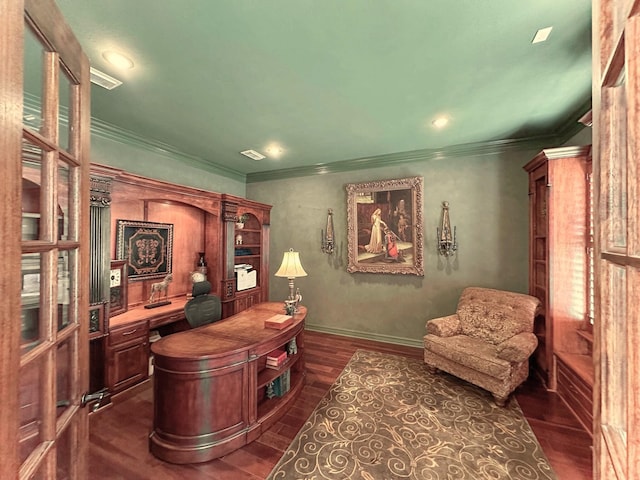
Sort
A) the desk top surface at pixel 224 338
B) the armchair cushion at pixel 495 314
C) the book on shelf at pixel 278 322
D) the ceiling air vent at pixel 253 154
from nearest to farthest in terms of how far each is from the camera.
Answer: the desk top surface at pixel 224 338 → the book on shelf at pixel 278 322 → the armchair cushion at pixel 495 314 → the ceiling air vent at pixel 253 154

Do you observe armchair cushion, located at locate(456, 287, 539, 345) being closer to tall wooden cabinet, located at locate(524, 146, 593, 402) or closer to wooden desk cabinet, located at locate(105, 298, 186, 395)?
tall wooden cabinet, located at locate(524, 146, 593, 402)

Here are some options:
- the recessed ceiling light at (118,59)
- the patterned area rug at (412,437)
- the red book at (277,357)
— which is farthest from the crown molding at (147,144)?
the patterned area rug at (412,437)

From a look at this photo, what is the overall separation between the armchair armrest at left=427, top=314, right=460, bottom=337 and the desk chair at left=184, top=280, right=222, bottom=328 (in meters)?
2.44

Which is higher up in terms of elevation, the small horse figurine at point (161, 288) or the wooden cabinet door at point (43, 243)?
the wooden cabinet door at point (43, 243)

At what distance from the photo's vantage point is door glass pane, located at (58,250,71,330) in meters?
0.84

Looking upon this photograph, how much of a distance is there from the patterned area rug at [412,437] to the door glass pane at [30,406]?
153 centimetres

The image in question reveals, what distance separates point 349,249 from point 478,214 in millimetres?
1889

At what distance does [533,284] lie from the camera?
10.1 feet

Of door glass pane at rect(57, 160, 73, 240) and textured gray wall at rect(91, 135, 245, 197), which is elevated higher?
textured gray wall at rect(91, 135, 245, 197)

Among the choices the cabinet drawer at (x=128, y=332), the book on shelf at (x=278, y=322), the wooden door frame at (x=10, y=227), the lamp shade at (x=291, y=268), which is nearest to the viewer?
the wooden door frame at (x=10, y=227)

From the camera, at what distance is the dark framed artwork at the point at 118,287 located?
280 centimetres

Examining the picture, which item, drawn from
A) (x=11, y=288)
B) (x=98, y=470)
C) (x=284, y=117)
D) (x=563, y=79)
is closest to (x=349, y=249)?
(x=284, y=117)

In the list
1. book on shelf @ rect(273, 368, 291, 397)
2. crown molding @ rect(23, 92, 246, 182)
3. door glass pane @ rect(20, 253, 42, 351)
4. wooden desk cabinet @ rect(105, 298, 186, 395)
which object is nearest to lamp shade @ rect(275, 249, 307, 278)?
book on shelf @ rect(273, 368, 291, 397)

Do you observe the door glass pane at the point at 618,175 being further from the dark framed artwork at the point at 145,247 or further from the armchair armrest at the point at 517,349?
the dark framed artwork at the point at 145,247
